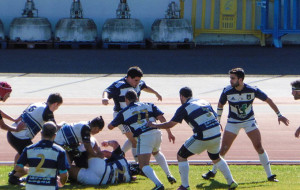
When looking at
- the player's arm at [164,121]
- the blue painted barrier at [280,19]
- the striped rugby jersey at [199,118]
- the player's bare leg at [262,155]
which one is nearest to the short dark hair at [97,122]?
the player's arm at [164,121]

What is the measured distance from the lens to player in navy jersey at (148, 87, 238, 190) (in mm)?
11461

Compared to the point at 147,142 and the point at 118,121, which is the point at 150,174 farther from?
the point at 118,121

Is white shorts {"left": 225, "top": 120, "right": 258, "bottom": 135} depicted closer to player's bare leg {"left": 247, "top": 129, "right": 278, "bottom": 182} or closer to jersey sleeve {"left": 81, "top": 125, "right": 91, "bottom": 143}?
player's bare leg {"left": 247, "top": 129, "right": 278, "bottom": 182}

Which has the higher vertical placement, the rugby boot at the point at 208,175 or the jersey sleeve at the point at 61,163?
the jersey sleeve at the point at 61,163

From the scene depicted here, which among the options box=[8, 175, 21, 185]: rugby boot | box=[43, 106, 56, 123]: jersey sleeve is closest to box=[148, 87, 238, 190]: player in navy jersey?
box=[43, 106, 56, 123]: jersey sleeve

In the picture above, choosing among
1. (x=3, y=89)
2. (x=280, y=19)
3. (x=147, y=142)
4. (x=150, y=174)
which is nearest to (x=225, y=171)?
(x=150, y=174)

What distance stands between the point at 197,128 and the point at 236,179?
1.74 m

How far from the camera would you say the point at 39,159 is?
9.11 m

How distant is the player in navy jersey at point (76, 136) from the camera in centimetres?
1189

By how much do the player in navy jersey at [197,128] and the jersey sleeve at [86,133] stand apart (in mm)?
1007

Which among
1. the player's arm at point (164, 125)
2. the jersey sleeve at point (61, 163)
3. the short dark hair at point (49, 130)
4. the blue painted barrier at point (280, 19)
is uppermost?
the blue painted barrier at point (280, 19)

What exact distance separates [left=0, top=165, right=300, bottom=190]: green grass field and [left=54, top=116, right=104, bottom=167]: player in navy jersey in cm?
48

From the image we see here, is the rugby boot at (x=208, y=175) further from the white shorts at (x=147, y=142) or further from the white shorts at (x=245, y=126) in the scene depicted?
the white shorts at (x=147, y=142)

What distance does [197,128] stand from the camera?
11.5 meters
